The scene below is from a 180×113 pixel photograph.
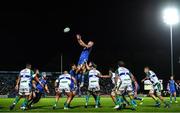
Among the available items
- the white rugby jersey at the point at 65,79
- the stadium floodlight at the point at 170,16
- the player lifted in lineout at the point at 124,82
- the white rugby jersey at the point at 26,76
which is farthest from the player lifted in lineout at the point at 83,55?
the stadium floodlight at the point at 170,16

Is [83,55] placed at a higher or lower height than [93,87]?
higher

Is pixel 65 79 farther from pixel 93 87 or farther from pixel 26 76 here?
pixel 26 76

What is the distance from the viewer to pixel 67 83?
70.3ft

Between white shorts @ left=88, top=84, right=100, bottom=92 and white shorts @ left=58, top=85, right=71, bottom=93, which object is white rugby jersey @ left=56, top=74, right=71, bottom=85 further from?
white shorts @ left=88, top=84, right=100, bottom=92

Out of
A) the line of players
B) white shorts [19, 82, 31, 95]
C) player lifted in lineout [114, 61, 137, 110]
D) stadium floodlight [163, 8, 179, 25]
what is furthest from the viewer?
stadium floodlight [163, 8, 179, 25]

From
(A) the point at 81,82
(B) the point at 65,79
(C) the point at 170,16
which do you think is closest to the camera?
(B) the point at 65,79

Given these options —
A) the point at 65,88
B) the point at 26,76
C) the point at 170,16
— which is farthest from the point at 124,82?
the point at 170,16

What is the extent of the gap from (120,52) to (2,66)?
58.9ft

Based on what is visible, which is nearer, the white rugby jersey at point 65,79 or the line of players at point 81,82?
the line of players at point 81,82

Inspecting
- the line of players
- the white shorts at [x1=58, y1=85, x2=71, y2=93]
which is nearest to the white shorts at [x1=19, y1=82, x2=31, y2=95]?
the line of players

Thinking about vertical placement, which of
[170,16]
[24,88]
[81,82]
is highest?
[170,16]

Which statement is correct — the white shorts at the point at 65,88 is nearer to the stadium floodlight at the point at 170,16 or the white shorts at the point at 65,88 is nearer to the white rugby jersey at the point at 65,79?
the white rugby jersey at the point at 65,79

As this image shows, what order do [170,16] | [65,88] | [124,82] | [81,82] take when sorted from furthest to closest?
1. [170,16]
2. [81,82]
3. [65,88]
4. [124,82]

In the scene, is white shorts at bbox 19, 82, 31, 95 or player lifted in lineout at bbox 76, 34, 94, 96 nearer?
white shorts at bbox 19, 82, 31, 95
